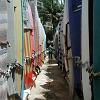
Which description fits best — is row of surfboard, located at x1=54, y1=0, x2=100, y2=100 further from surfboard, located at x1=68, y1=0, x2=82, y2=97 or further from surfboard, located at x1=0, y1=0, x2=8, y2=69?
surfboard, located at x1=0, y1=0, x2=8, y2=69

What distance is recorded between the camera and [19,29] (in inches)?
226

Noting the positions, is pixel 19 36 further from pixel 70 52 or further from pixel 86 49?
pixel 86 49

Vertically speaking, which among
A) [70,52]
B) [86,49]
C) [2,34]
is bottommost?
[70,52]

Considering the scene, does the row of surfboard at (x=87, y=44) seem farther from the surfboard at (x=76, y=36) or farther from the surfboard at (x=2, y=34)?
the surfboard at (x=2, y=34)

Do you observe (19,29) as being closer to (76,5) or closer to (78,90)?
(76,5)

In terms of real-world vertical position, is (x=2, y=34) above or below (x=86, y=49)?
above

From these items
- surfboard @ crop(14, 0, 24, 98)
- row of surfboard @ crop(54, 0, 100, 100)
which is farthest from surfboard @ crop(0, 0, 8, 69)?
surfboard @ crop(14, 0, 24, 98)

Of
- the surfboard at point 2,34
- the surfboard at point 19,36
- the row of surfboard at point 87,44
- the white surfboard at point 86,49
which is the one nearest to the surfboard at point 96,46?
the row of surfboard at point 87,44

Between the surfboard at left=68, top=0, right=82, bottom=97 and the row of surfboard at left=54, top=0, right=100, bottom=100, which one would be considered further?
the surfboard at left=68, top=0, right=82, bottom=97

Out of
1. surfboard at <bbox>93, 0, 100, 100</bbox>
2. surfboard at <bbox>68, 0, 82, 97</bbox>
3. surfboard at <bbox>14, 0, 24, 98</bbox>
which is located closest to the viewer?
surfboard at <bbox>93, 0, 100, 100</bbox>

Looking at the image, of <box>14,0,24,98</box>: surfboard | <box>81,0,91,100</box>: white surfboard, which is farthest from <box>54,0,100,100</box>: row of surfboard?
<box>14,0,24,98</box>: surfboard

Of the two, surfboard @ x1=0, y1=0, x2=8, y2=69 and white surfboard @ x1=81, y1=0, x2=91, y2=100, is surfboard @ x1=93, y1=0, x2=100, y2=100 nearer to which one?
white surfboard @ x1=81, y1=0, x2=91, y2=100

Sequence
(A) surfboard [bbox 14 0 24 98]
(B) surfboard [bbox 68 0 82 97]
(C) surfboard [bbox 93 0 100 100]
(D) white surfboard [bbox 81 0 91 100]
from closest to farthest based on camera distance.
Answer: (C) surfboard [bbox 93 0 100 100] < (D) white surfboard [bbox 81 0 91 100] < (B) surfboard [bbox 68 0 82 97] < (A) surfboard [bbox 14 0 24 98]

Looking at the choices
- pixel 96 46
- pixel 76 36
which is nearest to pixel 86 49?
pixel 96 46
